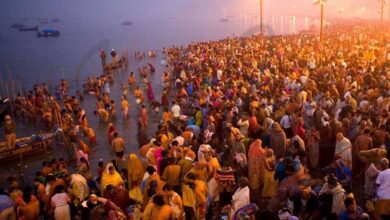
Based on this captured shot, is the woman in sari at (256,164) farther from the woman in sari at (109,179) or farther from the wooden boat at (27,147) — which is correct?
the wooden boat at (27,147)

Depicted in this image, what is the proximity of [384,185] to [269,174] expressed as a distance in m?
2.19

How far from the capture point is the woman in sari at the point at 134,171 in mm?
8031

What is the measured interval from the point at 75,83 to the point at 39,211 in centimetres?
2591

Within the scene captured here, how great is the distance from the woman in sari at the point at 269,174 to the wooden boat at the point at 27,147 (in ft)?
27.8

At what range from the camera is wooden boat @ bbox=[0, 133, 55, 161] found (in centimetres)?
1270

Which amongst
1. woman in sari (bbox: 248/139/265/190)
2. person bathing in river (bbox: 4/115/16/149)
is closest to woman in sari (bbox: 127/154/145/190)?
Result: woman in sari (bbox: 248/139/265/190)

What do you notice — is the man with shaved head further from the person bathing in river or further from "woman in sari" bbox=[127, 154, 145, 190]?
the person bathing in river

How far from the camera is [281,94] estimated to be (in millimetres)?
13305

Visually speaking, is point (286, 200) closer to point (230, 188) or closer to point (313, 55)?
point (230, 188)

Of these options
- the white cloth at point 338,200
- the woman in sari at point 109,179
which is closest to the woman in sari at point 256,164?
the white cloth at point 338,200

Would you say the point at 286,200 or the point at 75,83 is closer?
the point at 286,200

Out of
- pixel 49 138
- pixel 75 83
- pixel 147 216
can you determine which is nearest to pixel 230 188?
pixel 147 216

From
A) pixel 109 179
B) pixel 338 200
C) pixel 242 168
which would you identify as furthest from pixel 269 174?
pixel 109 179

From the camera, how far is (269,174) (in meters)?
7.87
